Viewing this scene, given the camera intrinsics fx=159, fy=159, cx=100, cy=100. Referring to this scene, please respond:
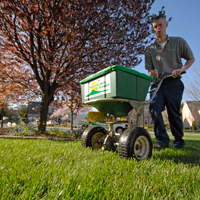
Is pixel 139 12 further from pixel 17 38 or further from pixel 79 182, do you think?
pixel 79 182

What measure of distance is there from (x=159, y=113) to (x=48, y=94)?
17.6 feet

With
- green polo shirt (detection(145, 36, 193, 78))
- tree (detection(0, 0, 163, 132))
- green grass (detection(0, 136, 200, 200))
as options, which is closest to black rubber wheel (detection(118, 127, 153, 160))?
green grass (detection(0, 136, 200, 200))

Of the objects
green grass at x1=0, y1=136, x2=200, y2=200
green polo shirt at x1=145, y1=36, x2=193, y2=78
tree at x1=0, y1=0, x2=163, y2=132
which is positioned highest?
tree at x1=0, y1=0, x2=163, y2=132

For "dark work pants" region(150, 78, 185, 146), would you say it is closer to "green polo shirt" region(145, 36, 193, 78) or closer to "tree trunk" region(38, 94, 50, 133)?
"green polo shirt" region(145, 36, 193, 78)

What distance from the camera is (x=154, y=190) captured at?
1.31 meters

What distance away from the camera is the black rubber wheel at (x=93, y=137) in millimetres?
2905

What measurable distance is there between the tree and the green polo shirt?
11.1 feet

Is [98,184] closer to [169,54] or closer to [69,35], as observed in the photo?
[169,54]

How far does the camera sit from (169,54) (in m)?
3.33

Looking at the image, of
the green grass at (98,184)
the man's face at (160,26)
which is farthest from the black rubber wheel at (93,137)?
the man's face at (160,26)

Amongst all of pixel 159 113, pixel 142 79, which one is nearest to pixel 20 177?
pixel 142 79

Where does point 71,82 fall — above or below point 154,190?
above

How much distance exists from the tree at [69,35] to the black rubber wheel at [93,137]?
12.3ft

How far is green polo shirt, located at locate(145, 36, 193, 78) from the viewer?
10.7 feet
